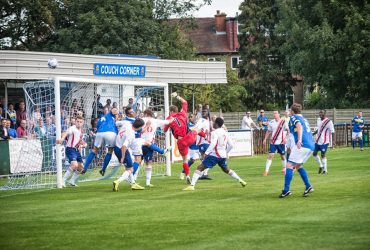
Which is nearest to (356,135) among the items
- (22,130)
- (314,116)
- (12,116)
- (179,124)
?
(314,116)

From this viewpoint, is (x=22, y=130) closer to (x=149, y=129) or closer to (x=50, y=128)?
(x=50, y=128)

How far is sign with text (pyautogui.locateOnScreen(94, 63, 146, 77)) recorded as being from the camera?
29641mm

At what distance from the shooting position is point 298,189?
19.5m

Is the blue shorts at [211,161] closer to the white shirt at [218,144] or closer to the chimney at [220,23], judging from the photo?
the white shirt at [218,144]

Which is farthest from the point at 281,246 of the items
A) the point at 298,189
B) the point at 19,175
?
the point at 19,175

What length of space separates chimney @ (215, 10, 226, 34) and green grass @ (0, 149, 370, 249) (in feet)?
235

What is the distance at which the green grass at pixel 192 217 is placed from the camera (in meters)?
11.5

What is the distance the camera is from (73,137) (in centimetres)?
2228

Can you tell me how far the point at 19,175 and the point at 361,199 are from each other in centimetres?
1417

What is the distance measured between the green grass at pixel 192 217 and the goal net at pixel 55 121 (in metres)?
3.71

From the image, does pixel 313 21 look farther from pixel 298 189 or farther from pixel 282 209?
pixel 282 209

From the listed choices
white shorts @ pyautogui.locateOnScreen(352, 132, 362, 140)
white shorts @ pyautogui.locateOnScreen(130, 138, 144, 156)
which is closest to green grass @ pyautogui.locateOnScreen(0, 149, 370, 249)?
white shorts @ pyautogui.locateOnScreen(130, 138, 144, 156)

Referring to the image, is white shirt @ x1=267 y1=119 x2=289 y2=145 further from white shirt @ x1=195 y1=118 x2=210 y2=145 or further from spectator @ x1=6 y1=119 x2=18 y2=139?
spectator @ x1=6 y1=119 x2=18 y2=139

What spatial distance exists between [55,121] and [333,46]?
3917cm
